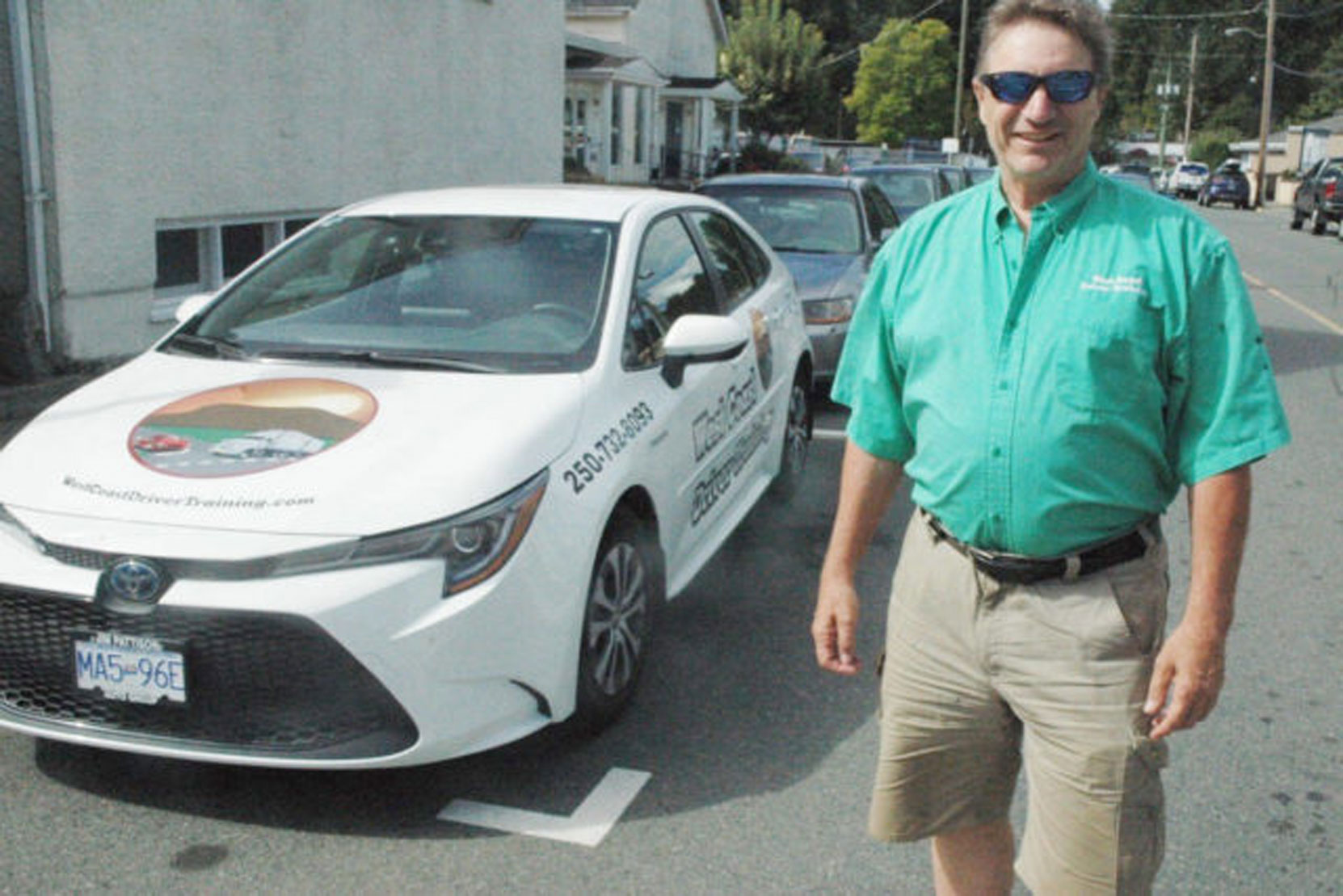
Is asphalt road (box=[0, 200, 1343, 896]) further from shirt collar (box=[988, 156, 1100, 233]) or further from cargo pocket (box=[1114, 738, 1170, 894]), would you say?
shirt collar (box=[988, 156, 1100, 233])

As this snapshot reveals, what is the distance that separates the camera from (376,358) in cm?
427

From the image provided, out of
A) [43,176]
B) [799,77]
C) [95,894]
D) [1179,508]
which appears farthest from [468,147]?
[799,77]

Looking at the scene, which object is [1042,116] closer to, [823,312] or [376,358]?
[376,358]

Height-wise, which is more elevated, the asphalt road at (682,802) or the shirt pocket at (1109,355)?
the shirt pocket at (1109,355)

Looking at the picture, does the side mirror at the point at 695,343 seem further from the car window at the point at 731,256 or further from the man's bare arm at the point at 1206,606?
the man's bare arm at the point at 1206,606

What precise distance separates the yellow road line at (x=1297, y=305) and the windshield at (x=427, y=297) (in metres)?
10.5

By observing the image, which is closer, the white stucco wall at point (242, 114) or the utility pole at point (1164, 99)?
the white stucco wall at point (242, 114)

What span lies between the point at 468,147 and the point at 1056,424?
12.4 meters

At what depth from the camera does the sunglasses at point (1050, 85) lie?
227cm

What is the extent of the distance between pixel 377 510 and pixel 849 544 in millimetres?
1244

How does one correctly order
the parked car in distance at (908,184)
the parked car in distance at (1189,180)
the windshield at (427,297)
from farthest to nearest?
the parked car in distance at (1189,180) → the parked car in distance at (908,184) → the windshield at (427,297)

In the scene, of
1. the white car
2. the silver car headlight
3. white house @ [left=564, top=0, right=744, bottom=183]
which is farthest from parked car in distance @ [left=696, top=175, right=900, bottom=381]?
white house @ [left=564, top=0, right=744, bottom=183]

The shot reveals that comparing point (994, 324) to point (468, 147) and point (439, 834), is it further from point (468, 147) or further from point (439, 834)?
point (468, 147)

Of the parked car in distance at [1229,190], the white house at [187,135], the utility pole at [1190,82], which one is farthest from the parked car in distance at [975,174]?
the utility pole at [1190,82]
